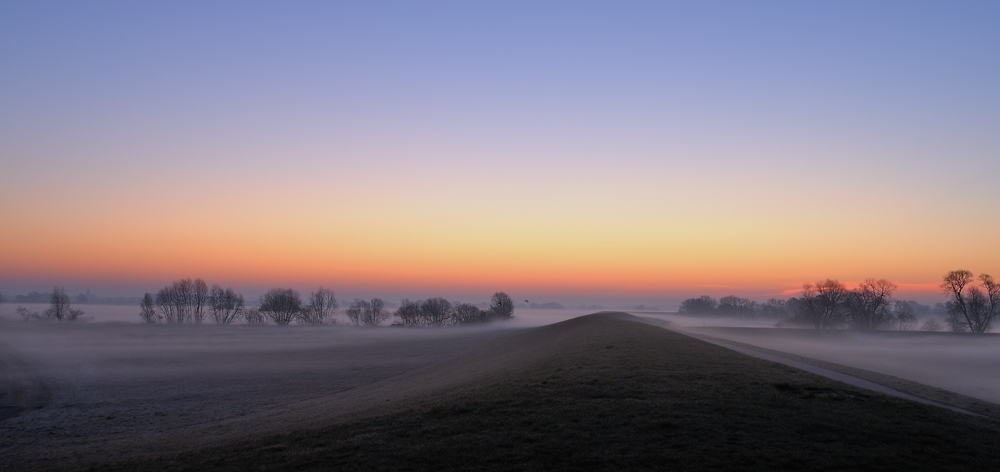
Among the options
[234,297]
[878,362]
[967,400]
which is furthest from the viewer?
[234,297]

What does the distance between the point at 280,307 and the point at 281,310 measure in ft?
2.74

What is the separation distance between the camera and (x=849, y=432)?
1127cm

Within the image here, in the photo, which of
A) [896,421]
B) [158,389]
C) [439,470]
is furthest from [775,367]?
[158,389]

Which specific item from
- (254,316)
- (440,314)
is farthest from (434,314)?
(254,316)

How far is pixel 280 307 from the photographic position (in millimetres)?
131375

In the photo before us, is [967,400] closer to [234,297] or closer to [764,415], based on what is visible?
[764,415]

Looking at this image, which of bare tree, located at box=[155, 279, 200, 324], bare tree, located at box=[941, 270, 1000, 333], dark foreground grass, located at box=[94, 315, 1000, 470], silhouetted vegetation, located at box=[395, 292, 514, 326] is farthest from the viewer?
silhouetted vegetation, located at box=[395, 292, 514, 326]

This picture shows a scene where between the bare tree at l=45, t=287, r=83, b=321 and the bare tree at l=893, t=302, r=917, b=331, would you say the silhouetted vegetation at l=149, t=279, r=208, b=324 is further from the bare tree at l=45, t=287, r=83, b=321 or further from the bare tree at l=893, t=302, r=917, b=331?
the bare tree at l=893, t=302, r=917, b=331

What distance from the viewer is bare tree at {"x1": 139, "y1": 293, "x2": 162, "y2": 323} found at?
117 m

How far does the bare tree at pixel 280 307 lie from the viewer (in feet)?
428

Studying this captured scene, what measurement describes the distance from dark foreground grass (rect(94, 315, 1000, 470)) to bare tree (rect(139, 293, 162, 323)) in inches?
4978

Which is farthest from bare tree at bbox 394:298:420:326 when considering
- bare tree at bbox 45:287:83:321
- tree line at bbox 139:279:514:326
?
bare tree at bbox 45:287:83:321

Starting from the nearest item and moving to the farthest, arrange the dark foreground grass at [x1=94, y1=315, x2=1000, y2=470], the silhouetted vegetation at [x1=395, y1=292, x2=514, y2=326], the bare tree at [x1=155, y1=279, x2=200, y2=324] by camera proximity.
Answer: the dark foreground grass at [x1=94, y1=315, x2=1000, y2=470], the bare tree at [x1=155, y1=279, x2=200, y2=324], the silhouetted vegetation at [x1=395, y1=292, x2=514, y2=326]

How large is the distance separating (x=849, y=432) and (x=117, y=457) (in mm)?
19245
